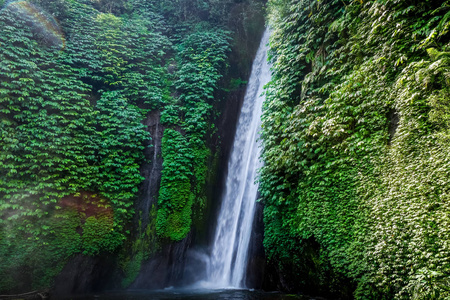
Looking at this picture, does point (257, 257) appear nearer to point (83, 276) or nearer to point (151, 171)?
point (151, 171)

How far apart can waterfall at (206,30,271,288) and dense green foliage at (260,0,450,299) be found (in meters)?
1.47

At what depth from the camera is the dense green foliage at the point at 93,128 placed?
21.9 ft

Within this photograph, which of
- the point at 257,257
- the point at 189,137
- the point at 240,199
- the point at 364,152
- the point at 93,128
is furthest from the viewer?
the point at 189,137

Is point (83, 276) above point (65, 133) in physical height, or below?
below

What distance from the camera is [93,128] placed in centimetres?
834

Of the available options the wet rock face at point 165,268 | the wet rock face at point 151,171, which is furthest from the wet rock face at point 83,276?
the wet rock face at point 151,171

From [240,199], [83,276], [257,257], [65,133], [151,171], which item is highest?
[65,133]

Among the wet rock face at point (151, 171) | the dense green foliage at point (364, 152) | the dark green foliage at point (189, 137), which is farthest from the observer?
the dark green foliage at point (189, 137)

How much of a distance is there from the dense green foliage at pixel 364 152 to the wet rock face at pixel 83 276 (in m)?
4.86

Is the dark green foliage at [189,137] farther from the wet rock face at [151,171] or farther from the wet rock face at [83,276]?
the wet rock face at [83,276]

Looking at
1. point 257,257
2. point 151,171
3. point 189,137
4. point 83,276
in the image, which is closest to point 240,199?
point 257,257

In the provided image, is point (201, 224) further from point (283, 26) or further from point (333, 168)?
point (283, 26)

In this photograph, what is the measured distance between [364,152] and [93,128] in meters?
7.88

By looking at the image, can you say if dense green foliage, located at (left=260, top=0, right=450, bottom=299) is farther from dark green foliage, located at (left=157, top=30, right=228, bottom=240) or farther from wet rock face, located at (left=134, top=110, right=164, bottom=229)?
wet rock face, located at (left=134, top=110, right=164, bottom=229)
